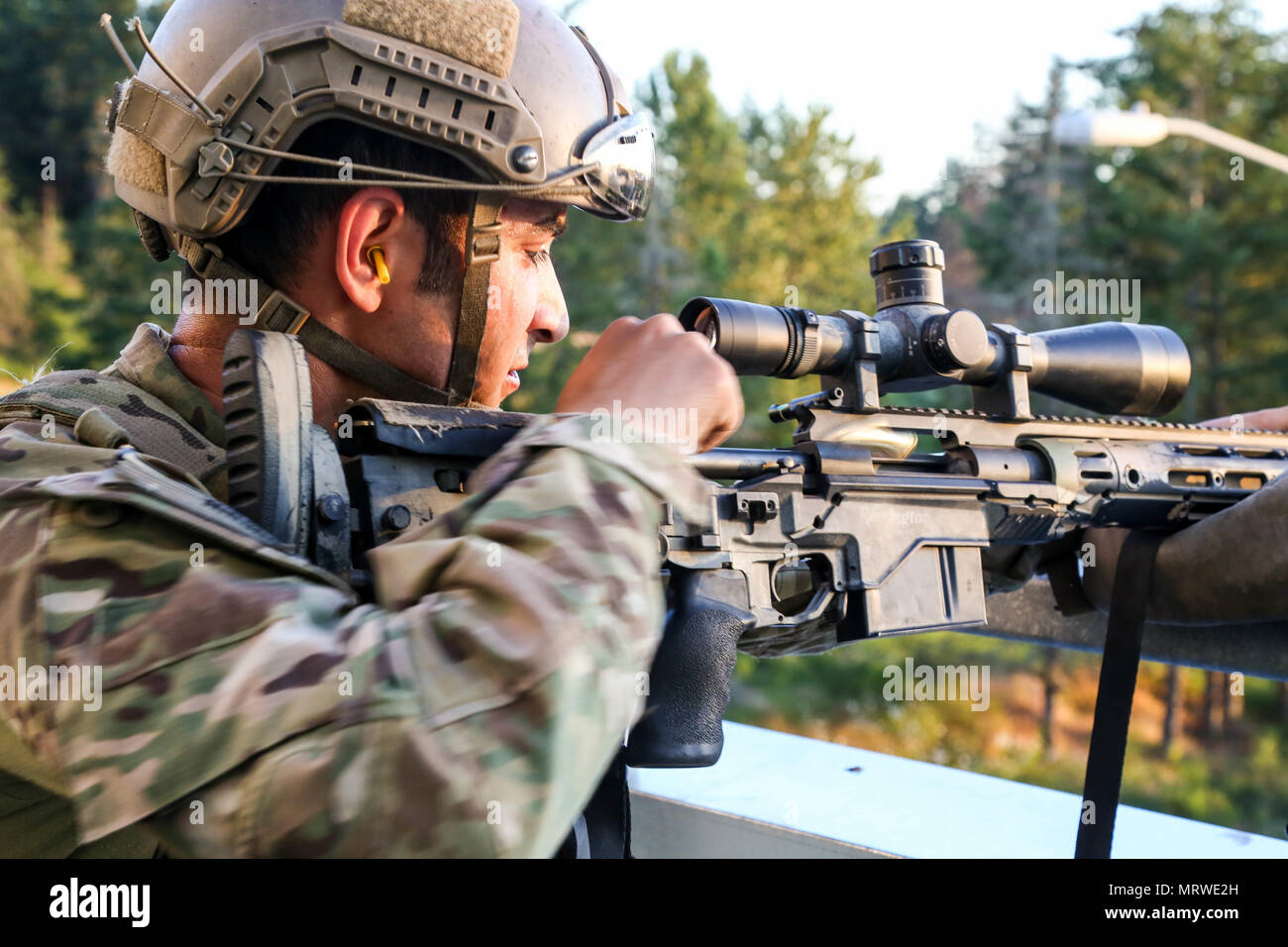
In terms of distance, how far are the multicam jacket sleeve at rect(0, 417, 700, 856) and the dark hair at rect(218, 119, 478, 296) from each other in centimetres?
70

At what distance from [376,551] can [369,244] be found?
Result: 70 centimetres

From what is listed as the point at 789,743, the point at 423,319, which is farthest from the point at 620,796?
the point at 789,743

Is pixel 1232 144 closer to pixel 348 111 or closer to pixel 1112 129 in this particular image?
pixel 1112 129

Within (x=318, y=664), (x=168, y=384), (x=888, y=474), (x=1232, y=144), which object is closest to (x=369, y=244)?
→ (x=168, y=384)

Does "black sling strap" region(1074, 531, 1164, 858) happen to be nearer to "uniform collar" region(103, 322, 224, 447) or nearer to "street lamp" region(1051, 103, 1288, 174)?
"uniform collar" region(103, 322, 224, 447)

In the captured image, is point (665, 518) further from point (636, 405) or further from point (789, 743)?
point (789, 743)

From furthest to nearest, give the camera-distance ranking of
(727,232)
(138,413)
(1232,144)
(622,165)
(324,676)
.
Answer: (727,232)
(1232,144)
(622,165)
(138,413)
(324,676)

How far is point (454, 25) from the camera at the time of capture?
1.85 meters

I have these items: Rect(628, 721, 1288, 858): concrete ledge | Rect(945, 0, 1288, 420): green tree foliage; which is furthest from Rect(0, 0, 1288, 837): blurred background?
Rect(628, 721, 1288, 858): concrete ledge

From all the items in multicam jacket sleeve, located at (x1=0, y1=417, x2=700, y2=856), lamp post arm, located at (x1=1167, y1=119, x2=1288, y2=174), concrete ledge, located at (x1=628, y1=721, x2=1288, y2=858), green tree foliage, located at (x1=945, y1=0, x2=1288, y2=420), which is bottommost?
concrete ledge, located at (x1=628, y1=721, x2=1288, y2=858)

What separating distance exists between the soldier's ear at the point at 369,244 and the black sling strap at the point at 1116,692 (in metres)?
2.00

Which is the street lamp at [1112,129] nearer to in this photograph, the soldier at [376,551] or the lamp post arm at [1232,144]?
the lamp post arm at [1232,144]

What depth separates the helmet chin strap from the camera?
1869mm
